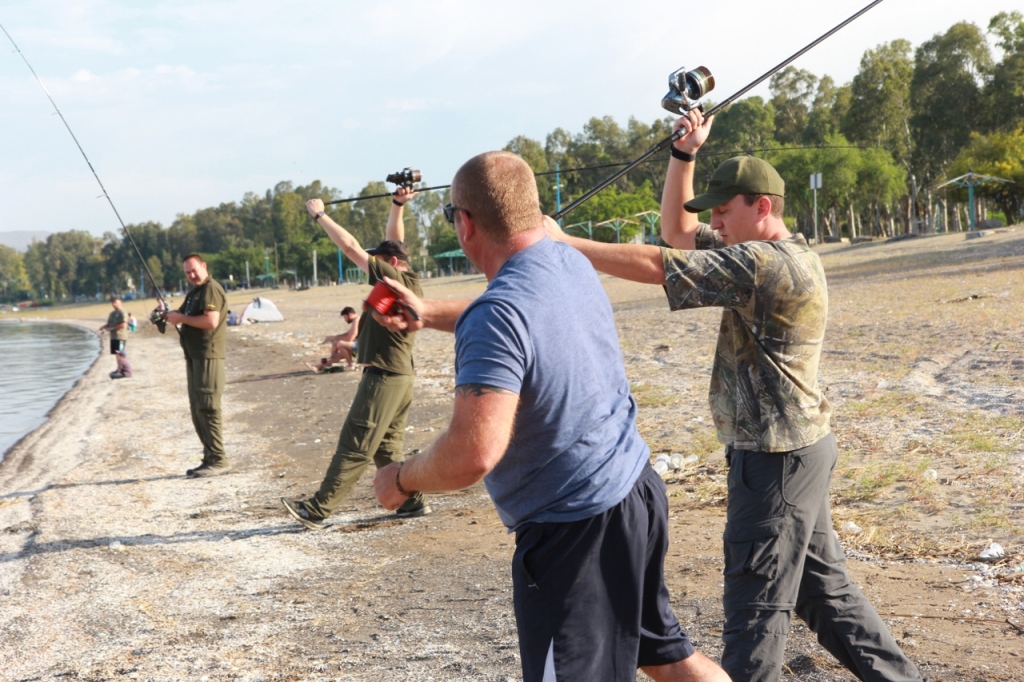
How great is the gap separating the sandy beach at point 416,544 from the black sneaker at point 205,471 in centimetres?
10

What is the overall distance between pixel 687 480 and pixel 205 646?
3607mm

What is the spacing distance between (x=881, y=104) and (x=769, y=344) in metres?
66.4

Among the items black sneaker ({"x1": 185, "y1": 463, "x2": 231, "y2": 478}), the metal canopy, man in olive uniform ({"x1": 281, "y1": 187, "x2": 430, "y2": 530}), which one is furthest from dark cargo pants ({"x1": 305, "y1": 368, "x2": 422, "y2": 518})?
the metal canopy

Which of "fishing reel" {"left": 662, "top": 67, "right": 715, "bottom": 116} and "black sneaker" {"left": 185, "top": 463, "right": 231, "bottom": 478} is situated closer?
"fishing reel" {"left": 662, "top": 67, "right": 715, "bottom": 116}

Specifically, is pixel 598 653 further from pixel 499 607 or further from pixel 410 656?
pixel 499 607

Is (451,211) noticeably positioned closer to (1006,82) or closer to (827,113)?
(1006,82)

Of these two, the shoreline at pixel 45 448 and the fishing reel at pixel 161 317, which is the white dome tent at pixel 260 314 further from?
the fishing reel at pixel 161 317

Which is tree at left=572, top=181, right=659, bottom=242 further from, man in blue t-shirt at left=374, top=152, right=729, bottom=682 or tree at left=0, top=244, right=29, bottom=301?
tree at left=0, top=244, right=29, bottom=301

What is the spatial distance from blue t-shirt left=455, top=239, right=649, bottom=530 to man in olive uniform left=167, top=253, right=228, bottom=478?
6.10 metres

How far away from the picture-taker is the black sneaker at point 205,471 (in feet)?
28.3

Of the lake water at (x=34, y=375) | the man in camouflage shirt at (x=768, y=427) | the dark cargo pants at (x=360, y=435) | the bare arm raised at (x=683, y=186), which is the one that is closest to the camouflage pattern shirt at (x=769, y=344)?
the man in camouflage shirt at (x=768, y=427)

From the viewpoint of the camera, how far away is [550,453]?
2426 millimetres

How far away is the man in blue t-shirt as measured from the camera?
7.69 feet

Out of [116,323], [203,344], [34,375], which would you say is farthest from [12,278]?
[203,344]
